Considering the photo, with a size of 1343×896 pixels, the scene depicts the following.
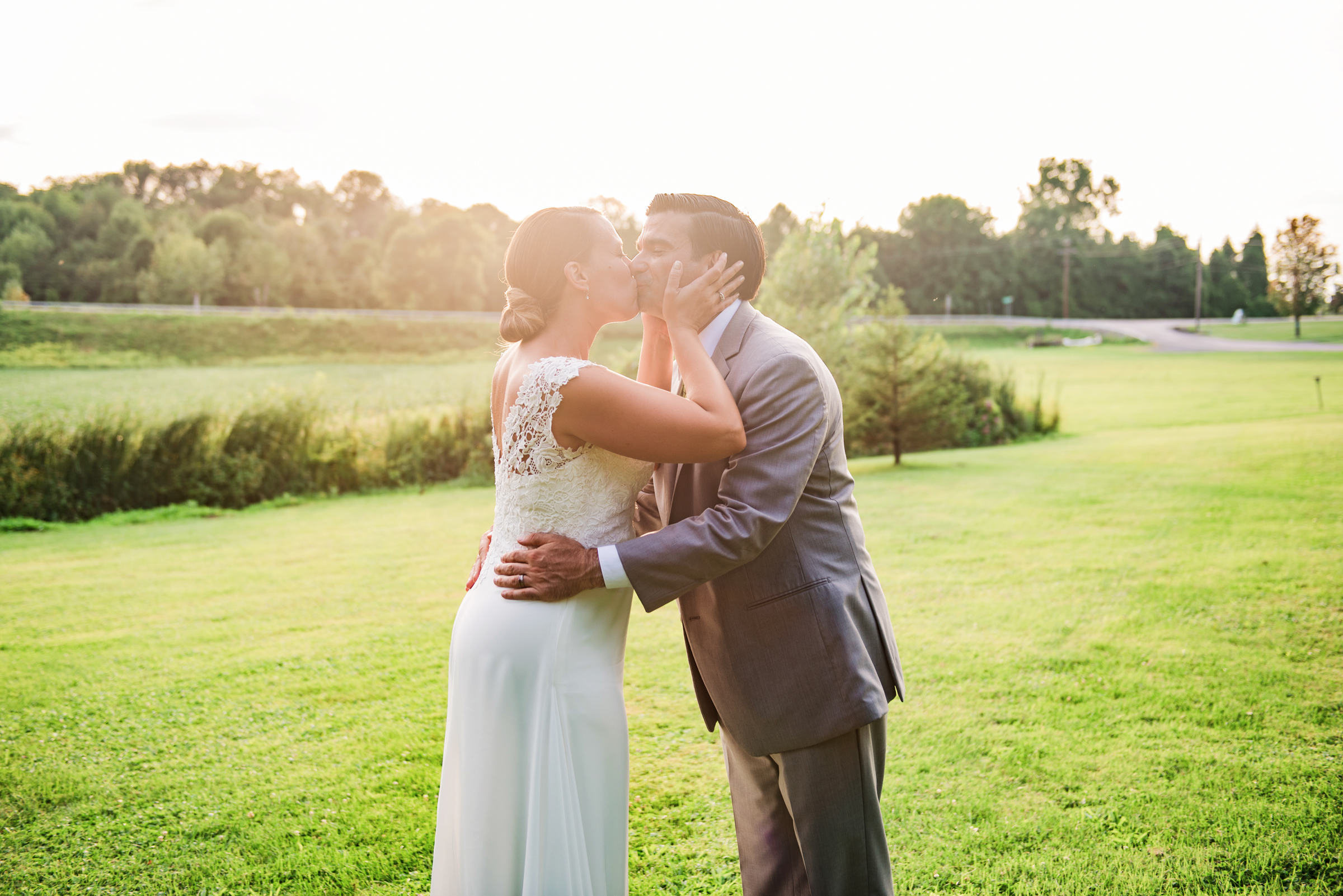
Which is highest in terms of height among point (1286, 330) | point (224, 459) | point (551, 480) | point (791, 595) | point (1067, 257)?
point (1067, 257)

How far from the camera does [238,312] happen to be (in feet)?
160

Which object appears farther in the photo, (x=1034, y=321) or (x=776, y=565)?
(x=1034, y=321)

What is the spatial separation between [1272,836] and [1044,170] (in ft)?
265

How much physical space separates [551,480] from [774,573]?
0.79 metres

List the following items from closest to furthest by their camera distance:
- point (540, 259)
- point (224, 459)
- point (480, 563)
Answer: point (540, 259) < point (480, 563) < point (224, 459)

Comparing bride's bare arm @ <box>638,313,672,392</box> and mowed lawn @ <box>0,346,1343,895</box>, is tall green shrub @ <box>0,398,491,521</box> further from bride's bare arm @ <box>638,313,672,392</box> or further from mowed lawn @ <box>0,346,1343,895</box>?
bride's bare arm @ <box>638,313,672,392</box>

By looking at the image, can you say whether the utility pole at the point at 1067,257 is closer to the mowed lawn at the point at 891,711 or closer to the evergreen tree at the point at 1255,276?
the evergreen tree at the point at 1255,276

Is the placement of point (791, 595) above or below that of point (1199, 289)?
below

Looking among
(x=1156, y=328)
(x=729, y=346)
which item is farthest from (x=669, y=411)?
(x=1156, y=328)

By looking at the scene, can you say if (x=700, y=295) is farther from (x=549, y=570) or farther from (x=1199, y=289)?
(x=1199, y=289)

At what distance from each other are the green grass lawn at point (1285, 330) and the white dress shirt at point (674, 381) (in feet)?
136

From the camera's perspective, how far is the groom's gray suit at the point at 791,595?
2457 millimetres

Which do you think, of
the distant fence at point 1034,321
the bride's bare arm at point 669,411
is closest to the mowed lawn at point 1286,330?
the distant fence at point 1034,321

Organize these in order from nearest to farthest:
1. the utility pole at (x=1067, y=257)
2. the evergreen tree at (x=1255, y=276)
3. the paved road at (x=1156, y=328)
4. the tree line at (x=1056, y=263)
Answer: the paved road at (x=1156, y=328) → the utility pole at (x=1067, y=257) → the evergreen tree at (x=1255, y=276) → the tree line at (x=1056, y=263)
